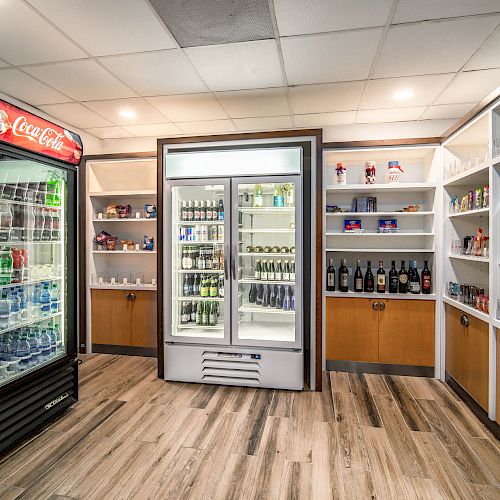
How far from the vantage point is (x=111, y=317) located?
4.52m

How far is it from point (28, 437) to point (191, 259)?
194cm

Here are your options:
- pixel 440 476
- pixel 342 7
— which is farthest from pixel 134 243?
pixel 440 476

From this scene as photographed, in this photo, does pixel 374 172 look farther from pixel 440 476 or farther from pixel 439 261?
pixel 440 476

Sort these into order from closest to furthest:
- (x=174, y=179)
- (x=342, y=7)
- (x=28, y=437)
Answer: (x=342, y=7) → (x=28, y=437) → (x=174, y=179)

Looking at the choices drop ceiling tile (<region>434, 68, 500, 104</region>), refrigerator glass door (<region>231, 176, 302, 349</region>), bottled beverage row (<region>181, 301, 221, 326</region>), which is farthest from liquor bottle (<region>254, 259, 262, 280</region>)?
drop ceiling tile (<region>434, 68, 500, 104</region>)

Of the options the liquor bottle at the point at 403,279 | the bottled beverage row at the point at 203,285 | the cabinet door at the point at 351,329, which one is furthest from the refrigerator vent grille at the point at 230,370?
the liquor bottle at the point at 403,279

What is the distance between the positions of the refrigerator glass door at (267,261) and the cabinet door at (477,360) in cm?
144

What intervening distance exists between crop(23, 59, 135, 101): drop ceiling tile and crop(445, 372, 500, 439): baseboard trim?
4.10 m

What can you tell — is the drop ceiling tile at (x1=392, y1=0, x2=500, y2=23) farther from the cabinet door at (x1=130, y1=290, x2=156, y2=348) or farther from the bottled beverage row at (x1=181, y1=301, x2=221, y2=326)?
the cabinet door at (x1=130, y1=290, x2=156, y2=348)

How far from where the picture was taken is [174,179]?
3520mm

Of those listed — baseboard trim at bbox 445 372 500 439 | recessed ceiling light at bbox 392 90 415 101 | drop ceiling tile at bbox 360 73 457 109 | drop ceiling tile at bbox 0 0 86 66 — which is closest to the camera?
drop ceiling tile at bbox 0 0 86 66

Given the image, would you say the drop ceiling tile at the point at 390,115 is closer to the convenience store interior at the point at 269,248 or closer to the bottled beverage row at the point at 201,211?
the convenience store interior at the point at 269,248

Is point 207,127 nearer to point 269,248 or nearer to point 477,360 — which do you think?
point 269,248

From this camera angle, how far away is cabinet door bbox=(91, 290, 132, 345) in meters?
4.48
